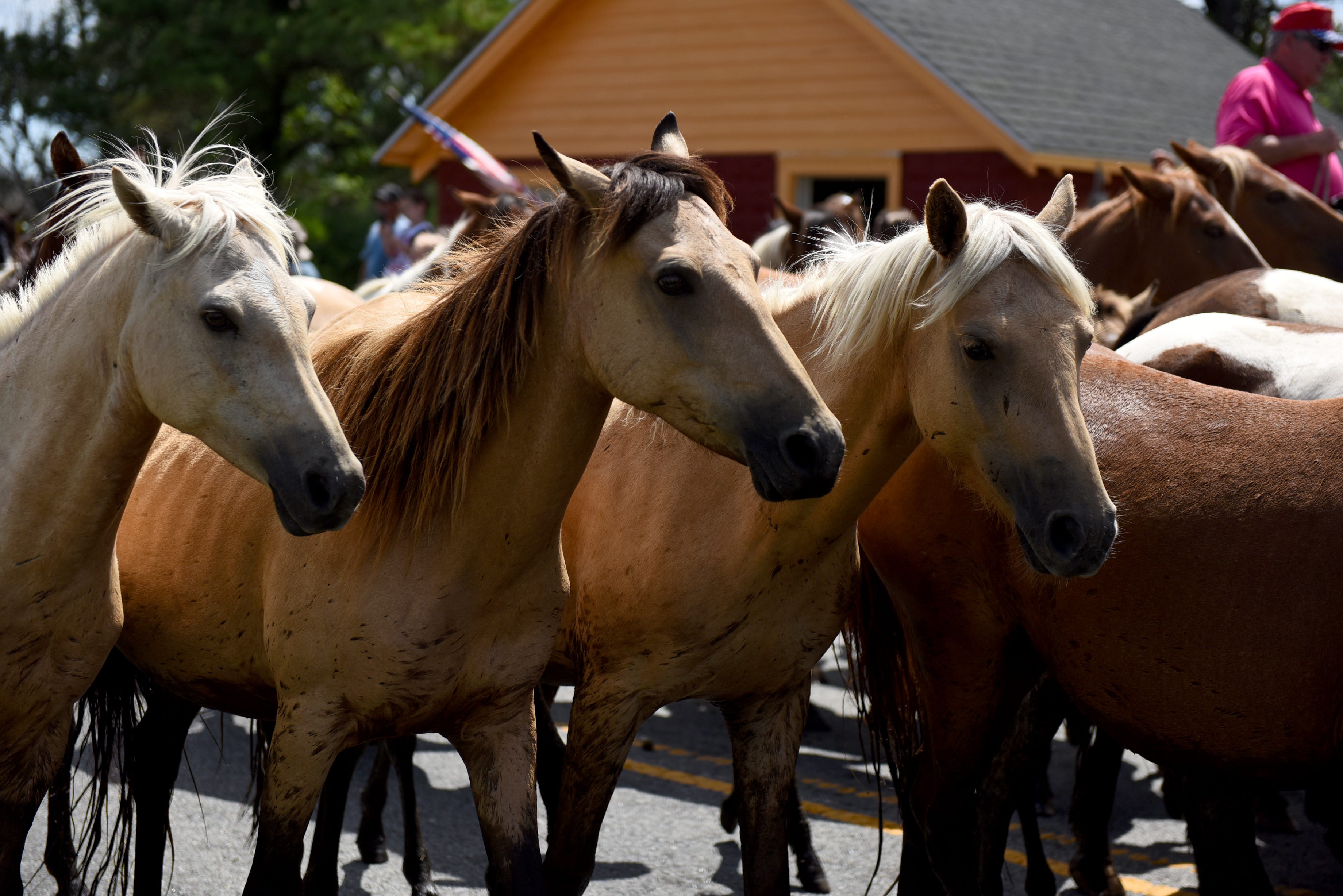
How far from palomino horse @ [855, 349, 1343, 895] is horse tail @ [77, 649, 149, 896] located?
2.24m

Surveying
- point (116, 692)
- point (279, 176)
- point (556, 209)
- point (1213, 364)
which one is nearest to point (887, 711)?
point (1213, 364)

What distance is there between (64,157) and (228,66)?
22739 millimetres

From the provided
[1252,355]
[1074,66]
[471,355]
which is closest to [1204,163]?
[1252,355]

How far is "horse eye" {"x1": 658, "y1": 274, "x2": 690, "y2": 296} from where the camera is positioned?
2438 millimetres

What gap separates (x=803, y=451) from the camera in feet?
7.72

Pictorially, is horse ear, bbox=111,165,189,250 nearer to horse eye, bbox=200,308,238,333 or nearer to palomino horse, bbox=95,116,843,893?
horse eye, bbox=200,308,238,333

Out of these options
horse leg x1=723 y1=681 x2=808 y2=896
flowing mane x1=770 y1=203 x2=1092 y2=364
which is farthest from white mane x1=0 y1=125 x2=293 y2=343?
horse leg x1=723 y1=681 x2=808 y2=896

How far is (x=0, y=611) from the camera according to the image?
8.25ft

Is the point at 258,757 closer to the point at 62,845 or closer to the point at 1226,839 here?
the point at 62,845

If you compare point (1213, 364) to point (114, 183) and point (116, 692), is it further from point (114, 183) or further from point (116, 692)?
point (116, 692)

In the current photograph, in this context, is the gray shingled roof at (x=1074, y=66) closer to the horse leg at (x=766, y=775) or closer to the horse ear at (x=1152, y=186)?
the horse ear at (x=1152, y=186)

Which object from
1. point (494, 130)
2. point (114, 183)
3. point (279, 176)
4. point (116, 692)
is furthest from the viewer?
point (279, 176)

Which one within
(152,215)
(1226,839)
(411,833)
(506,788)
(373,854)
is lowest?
(373,854)

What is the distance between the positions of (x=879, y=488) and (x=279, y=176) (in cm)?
2784
